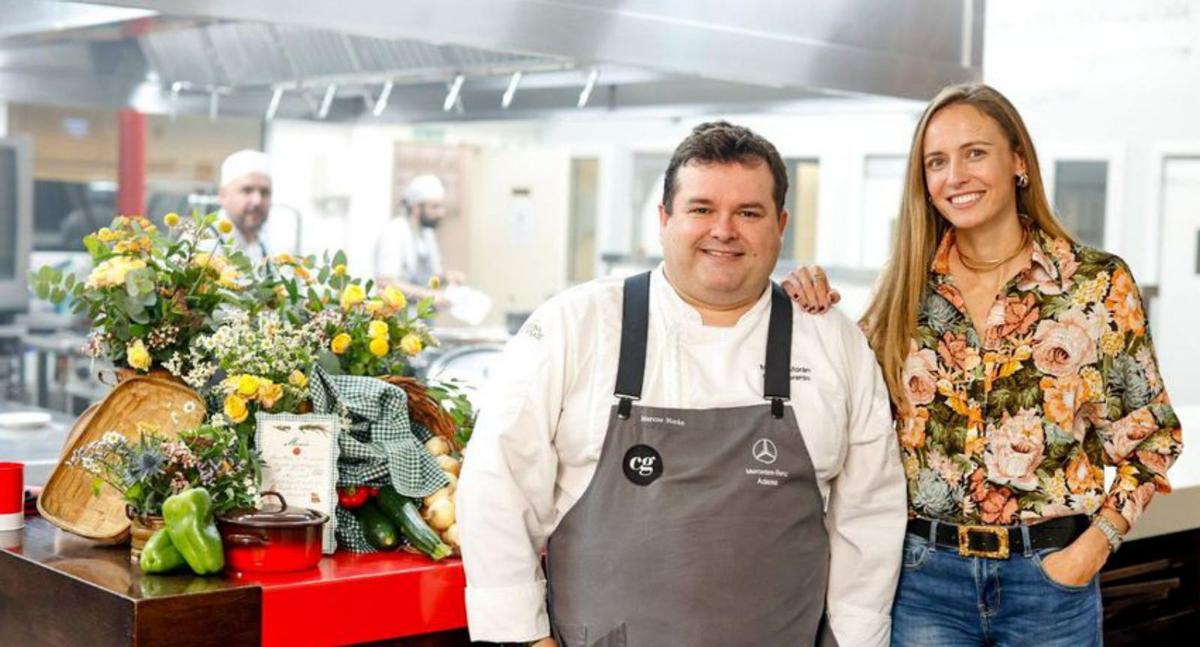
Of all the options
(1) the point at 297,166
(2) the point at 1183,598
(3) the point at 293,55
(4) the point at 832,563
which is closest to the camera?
(4) the point at 832,563

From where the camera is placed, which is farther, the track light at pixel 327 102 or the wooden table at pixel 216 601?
the track light at pixel 327 102

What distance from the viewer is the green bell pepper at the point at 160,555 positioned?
2.05m

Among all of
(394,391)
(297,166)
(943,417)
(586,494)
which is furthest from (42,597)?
(297,166)

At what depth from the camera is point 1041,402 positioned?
7.23 feet

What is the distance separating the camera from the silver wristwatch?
2.20 m

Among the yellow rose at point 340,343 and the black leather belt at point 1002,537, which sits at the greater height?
the yellow rose at point 340,343

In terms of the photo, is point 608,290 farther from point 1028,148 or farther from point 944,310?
point 1028,148

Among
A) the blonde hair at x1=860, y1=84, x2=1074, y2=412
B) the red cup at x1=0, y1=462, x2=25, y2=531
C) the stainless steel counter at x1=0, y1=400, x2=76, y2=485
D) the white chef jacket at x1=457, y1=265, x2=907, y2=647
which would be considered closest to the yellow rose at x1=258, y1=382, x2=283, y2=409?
the white chef jacket at x1=457, y1=265, x2=907, y2=647

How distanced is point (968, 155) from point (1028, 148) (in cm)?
10

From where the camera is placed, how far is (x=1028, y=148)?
227 cm

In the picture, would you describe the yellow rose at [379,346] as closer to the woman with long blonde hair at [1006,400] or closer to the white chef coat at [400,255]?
the woman with long blonde hair at [1006,400]

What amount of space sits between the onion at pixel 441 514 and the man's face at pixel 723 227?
21.4 inches

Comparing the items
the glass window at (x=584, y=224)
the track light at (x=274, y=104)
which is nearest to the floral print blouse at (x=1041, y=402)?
the track light at (x=274, y=104)

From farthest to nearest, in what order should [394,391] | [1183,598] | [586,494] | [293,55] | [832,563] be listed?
[293,55] → [1183,598] → [394,391] → [832,563] → [586,494]
